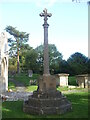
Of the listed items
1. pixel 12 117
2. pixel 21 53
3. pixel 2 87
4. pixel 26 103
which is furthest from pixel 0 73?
pixel 21 53

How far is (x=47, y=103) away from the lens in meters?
11.7

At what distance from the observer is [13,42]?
206ft

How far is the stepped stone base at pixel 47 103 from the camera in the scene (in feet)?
37.4

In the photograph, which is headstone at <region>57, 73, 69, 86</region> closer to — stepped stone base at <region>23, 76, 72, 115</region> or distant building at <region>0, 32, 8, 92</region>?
distant building at <region>0, 32, 8, 92</region>

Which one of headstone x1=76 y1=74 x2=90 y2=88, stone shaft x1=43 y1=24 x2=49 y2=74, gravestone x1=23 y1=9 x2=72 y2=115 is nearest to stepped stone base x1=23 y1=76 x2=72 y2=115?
gravestone x1=23 y1=9 x2=72 y2=115

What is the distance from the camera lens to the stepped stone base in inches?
449

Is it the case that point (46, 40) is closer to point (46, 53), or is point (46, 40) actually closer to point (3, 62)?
point (46, 53)

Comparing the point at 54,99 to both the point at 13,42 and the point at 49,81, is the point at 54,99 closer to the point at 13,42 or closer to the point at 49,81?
the point at 49,81

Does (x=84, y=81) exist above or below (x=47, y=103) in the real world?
above

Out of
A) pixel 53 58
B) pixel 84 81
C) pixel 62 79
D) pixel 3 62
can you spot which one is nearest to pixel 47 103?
pixel 3 62

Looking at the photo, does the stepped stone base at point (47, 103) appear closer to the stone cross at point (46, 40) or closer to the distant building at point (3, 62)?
the stone cross at point (46, 40)

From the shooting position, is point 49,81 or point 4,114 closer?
point 4,114

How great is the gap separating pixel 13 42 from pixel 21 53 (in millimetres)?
4475

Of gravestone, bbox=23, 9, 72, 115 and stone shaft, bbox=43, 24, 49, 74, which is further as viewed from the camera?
stone shaft, bbox=43, 24, 49, 74
